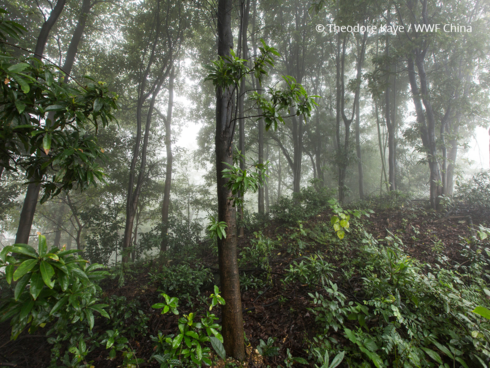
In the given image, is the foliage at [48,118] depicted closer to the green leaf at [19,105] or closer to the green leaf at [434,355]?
the green leaf at [19,105]

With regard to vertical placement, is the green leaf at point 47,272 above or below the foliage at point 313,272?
above

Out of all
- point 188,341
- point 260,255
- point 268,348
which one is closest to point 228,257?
point 188,341

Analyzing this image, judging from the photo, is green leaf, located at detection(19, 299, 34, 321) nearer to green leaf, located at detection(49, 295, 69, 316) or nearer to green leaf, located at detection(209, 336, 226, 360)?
green leaf, located at detection(49, 295, 69, 316)

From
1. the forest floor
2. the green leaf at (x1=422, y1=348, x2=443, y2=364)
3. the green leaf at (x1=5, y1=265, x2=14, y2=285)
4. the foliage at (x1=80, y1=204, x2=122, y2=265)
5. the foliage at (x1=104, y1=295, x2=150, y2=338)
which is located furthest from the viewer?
the foliage at (x1=80, y1=204, x2=122, y2=265)

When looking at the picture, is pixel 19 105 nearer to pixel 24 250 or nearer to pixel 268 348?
pixel 24 250

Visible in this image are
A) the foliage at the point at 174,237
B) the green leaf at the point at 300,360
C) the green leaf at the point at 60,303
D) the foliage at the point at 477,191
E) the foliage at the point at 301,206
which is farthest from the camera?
the foliage at the point at 174,237

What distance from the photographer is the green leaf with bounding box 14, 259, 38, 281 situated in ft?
3.48

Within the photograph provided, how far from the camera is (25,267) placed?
3.58 feet

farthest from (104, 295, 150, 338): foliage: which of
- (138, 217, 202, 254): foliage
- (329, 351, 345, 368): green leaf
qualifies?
(138, 217, 202, 254): foliage

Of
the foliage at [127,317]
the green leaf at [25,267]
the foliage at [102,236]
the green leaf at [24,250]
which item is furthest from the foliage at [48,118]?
the foliage at [102,236]

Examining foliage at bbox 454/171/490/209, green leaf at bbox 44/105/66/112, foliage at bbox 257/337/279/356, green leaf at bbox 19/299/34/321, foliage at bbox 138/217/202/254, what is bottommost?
foliage at bbox 257/337/279/356

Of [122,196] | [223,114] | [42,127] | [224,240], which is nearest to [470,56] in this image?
[223,114]

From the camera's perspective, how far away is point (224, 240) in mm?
2236

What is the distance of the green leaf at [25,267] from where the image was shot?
1060 millimetres
